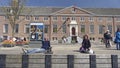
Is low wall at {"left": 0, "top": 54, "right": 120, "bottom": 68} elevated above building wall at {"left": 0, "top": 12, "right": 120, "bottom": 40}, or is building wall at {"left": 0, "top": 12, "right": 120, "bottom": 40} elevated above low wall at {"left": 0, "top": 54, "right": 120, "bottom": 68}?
building wall at {"left": 0, "top": 12, "right": 120, "bottom": 40}

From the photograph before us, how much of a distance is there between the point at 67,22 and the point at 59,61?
218 ft

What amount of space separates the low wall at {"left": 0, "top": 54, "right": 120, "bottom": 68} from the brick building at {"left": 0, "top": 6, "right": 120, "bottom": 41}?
63.5 meters

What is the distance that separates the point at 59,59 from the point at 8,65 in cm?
380

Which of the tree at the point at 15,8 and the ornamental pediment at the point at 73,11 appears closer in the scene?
the tree at the point at 15,8

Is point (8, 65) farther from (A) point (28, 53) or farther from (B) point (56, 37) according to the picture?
(B) point (56, 37)

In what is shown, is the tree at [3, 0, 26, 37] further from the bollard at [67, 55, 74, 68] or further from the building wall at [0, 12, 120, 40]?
the bollard at [67, 55, 74, 68]

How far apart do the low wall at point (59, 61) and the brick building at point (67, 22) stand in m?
63.5

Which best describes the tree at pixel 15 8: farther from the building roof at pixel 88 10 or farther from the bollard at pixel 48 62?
the bollard at pixel 48 62

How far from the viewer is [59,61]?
2069cm

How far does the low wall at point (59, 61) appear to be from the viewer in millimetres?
20656

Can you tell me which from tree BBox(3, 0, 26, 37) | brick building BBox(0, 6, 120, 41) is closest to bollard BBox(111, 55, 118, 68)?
tree BBox(3, 0, 26, 37)

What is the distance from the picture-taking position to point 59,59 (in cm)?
2069

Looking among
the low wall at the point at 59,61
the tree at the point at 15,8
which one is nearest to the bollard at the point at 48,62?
the low wall at the point at 59,61

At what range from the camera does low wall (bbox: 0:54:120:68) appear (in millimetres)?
20656
